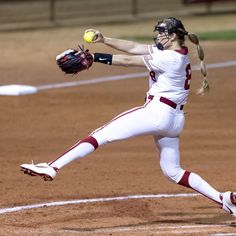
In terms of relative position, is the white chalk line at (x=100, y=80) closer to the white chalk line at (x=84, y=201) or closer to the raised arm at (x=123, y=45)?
the white chalk line at (x=84, y=201)

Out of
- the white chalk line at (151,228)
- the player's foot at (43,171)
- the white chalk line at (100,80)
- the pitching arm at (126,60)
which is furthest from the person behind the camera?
the white chalk line at (100,80)

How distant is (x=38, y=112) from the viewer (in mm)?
15406

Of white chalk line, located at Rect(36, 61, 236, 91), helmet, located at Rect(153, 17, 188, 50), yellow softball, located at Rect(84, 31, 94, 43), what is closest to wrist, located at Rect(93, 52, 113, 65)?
yellow softball, located at Rect(84, 31, 94, 43)

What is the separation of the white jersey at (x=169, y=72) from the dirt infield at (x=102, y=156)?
1.25 meters

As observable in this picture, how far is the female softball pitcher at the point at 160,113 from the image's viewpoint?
29.8ft

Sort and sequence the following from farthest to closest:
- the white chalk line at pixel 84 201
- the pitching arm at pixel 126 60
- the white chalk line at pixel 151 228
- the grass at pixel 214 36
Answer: the grass at pixel 214 36
the white chalk line at pixel 84 201
the white chalk line at pixel 151 228
the pitching arm at pixel 126 60

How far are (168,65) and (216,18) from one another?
17.3 metres

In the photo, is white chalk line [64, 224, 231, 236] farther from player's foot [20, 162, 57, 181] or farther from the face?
the face

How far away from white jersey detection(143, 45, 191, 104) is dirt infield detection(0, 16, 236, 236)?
1254mm

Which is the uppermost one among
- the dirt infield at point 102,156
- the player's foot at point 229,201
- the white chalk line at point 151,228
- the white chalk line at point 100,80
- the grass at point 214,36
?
the player's foot at point 229,201

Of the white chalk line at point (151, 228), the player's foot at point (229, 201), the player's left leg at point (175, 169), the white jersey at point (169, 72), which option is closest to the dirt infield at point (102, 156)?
the white chalk line at point (151, 228)

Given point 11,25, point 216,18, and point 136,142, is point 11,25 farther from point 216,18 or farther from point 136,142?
point 136,142

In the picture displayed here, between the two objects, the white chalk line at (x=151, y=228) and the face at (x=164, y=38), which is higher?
the face at (x=164, y=38)

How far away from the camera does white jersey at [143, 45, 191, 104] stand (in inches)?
358
